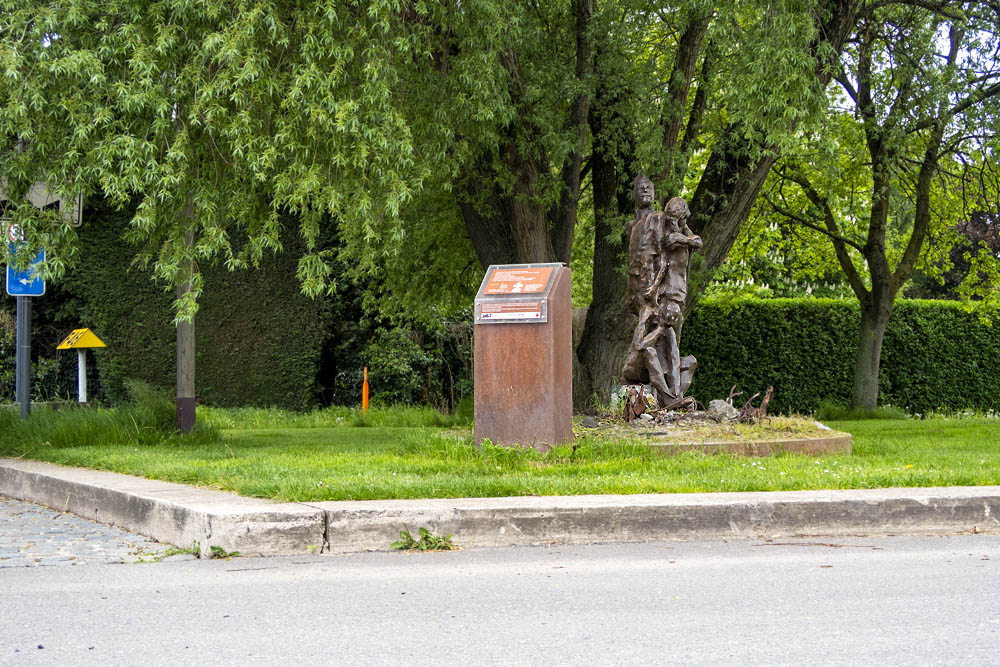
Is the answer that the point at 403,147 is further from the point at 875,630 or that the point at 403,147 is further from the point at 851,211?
the point at 851,211

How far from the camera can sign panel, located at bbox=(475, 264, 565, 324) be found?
9.03 meters

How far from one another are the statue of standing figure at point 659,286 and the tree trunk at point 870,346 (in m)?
9.12

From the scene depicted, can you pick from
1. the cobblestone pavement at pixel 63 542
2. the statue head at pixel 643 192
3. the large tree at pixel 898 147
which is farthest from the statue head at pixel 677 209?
the cobblestone pavement at pixel 63 542

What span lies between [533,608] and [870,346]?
16129 mm

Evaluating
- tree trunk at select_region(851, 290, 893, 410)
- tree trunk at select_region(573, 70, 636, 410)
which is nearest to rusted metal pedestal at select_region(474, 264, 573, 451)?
tree trunk at select_region(573, 70, 636, 410)

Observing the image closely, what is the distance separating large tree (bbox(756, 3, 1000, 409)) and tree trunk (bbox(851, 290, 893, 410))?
18 mm

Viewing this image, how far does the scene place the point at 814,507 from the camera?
22.7ft

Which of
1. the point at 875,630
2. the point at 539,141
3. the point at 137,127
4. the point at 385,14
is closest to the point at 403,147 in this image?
the point at 385,14

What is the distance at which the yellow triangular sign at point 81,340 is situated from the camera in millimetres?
17484

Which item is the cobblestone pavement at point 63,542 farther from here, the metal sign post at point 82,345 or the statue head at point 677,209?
the metal sign post at point 82,345

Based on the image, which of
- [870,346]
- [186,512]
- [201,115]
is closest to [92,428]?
[201,115]

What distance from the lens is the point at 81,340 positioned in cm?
1750

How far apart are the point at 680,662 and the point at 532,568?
1929 millimetres

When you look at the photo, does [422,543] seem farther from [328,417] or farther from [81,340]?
[81,340]
